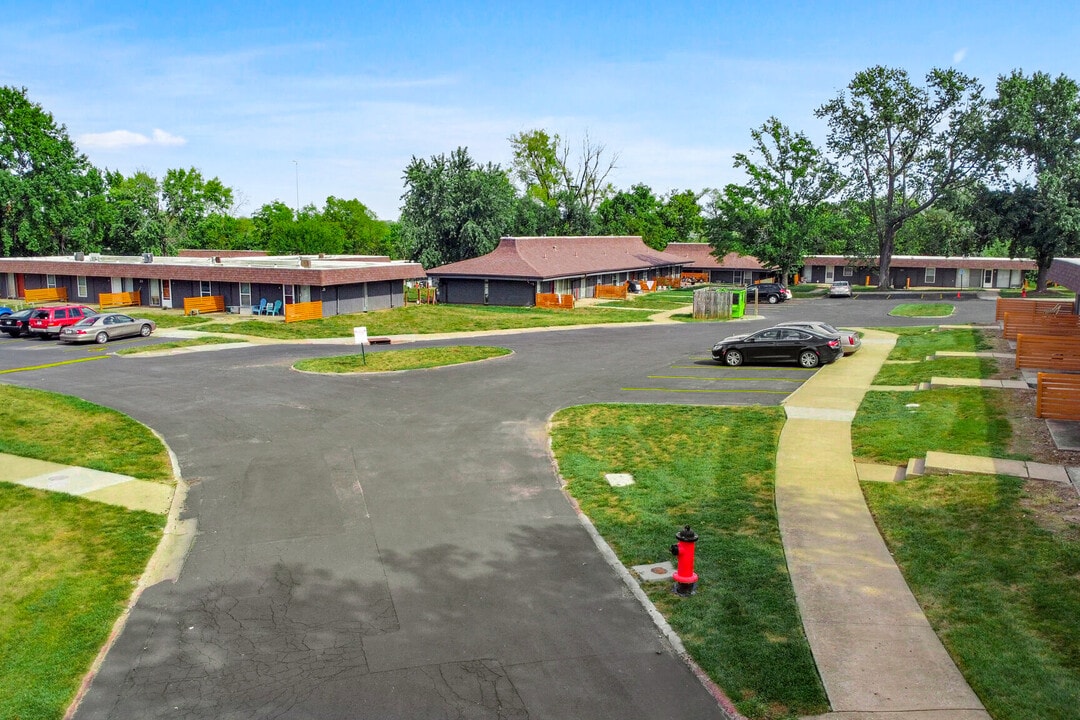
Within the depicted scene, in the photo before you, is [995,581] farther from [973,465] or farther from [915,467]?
[915,467]

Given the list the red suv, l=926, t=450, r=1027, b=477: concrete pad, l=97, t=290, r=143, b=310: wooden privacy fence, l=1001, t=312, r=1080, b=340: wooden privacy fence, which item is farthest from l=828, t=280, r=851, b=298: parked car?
the red suv

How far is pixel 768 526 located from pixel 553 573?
368 cm

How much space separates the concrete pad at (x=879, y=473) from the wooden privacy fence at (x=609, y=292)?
4745 cm

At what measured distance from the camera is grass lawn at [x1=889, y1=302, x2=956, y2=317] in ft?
157

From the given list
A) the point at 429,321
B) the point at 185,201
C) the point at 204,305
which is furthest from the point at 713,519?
the point at 185,201

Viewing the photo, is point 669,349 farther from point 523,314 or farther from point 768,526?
point 768,526

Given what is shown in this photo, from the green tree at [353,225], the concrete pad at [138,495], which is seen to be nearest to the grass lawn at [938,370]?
the concrete pad at [138,495]

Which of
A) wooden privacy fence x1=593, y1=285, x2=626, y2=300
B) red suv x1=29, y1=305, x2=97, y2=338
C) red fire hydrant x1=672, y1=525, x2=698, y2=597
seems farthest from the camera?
wooden privacy fence x1=593, y1=285, x2=626, y2=300

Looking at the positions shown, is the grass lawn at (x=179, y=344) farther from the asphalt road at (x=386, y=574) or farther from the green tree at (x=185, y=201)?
the green tree at (x=185, y=201)

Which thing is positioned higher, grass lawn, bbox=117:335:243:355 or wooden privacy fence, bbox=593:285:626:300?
wooden privacy fence, bbox=593:285:626:300

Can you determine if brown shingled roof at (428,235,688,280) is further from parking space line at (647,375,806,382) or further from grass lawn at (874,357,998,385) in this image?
grass lawn at (874,357,998,385)

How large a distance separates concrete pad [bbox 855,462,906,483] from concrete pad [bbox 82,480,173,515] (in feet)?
42.2

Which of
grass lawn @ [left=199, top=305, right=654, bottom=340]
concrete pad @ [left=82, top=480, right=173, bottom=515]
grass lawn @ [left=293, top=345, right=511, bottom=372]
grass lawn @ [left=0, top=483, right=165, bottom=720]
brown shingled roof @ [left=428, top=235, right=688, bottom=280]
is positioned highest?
brown shingled roof @ [left=428, top=235, right=688, bottom=280]

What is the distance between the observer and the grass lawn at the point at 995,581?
8.04 m
